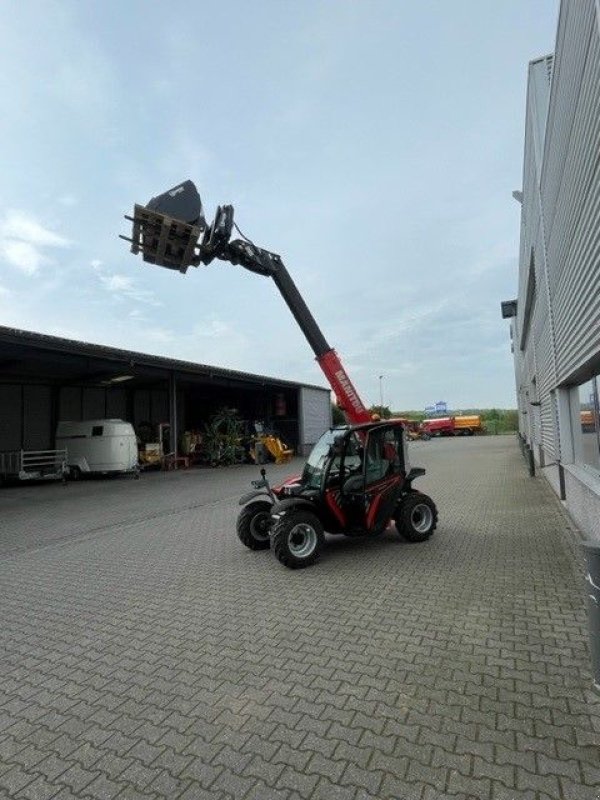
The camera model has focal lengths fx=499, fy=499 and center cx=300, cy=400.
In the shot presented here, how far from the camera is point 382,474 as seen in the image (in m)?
6.89

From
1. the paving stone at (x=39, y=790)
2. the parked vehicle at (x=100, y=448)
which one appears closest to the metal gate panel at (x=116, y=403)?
the parked vehicle at (x=100, y=448)

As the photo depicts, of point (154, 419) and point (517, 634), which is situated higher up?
point (154, 419)

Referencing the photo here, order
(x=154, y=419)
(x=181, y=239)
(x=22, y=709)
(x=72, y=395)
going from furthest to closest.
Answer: (x=154, y=419), (x=72, y=395), (x=181, y=239), (x=22, y=709)

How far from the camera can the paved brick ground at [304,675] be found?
2.49 meters

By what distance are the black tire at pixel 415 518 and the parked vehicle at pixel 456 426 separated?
48942 millimetres

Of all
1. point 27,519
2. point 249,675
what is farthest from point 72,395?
point 249,675

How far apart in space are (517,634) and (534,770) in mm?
1675

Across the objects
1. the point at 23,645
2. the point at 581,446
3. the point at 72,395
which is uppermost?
the point at 72,395

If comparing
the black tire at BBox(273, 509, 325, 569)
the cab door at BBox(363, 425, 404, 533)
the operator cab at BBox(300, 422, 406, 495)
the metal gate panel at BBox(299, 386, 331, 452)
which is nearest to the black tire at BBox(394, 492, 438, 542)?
the cab door at BBox(363, 425, 404, 533)

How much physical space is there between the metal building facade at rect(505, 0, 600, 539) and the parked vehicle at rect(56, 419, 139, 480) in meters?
14.8

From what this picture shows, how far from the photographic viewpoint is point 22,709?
3.25 m

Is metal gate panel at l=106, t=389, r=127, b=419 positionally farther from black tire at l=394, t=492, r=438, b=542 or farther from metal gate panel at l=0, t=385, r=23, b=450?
black tire at l=394, t=492, r=438, b=542

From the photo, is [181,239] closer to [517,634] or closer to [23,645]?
[23,645]

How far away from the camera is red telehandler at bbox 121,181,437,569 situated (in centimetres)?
628
